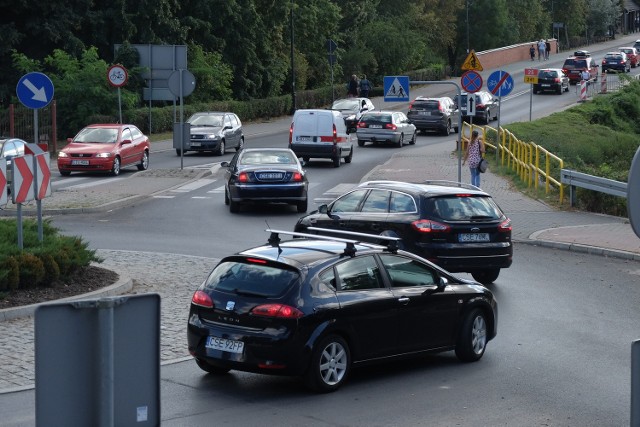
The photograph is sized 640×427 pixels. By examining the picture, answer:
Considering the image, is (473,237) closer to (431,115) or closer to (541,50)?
(431,115)

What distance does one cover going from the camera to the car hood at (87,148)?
108 feet

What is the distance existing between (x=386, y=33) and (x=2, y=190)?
64.2m

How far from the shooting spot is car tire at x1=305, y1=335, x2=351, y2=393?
34.4 feet

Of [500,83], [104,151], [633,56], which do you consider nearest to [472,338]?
[500,83]

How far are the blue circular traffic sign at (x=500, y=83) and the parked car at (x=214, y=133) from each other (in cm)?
1083

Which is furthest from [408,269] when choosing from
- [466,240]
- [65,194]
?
[65,194]

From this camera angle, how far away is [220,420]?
377 inches

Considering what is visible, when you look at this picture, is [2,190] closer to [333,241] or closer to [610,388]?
[333,241]

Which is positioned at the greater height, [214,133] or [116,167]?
[214,133]

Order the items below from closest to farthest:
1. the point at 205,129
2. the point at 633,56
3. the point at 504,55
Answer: the point at 205,129
the point at 633,56
the point at 504,55

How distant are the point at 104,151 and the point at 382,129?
1566 cm

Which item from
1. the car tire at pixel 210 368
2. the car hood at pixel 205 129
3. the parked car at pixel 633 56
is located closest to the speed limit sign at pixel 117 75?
the car hood at pixel 205 129

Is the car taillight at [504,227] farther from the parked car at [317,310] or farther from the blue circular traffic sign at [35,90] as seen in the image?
the blue circular traffic sign at [35,90]

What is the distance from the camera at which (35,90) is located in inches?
816
